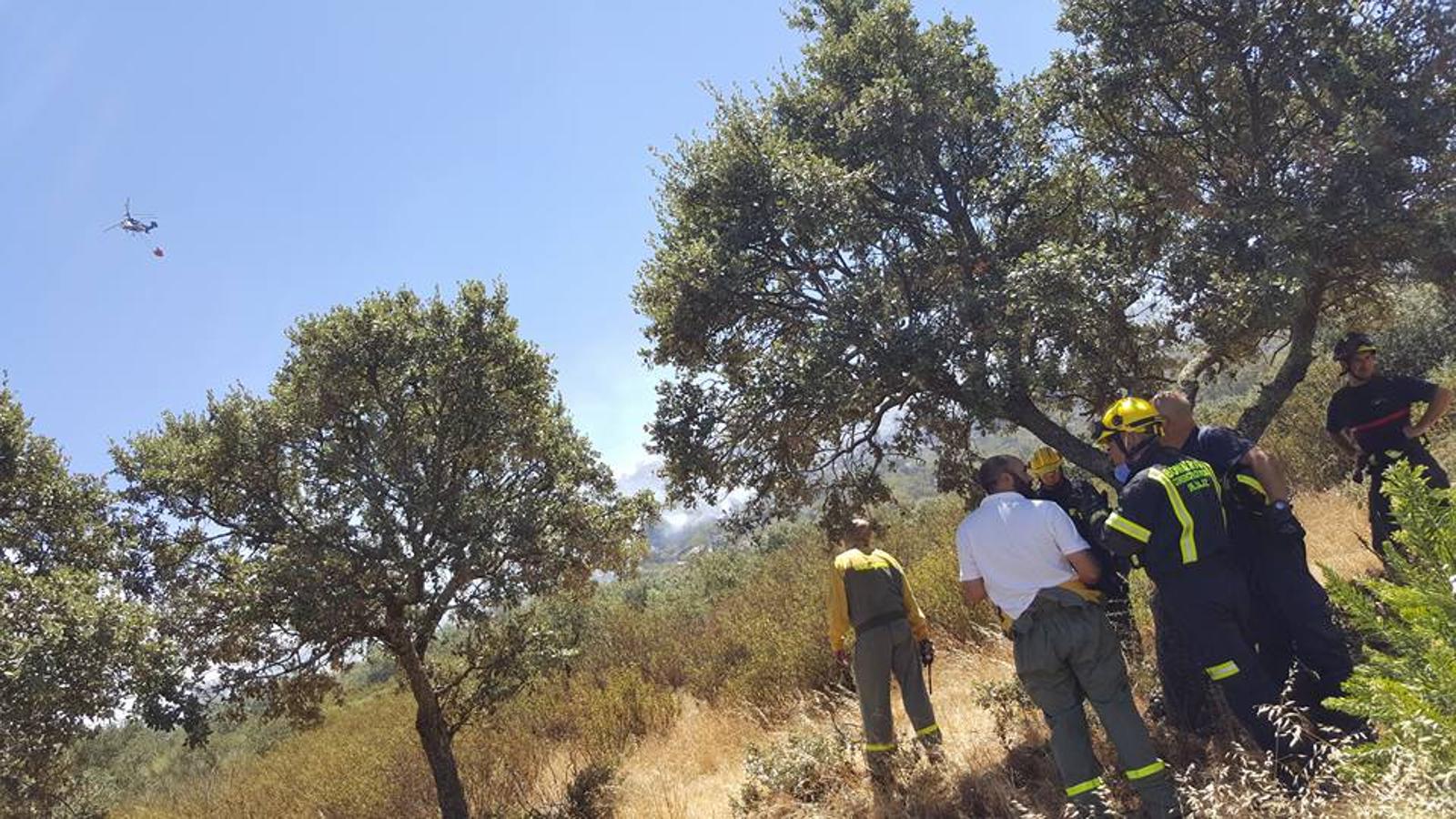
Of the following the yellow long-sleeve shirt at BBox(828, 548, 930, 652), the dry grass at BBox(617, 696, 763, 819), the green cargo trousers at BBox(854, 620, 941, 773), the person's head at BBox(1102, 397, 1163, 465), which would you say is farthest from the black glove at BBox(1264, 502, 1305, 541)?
the dry grass at BBox(617, 696, 763, 819)

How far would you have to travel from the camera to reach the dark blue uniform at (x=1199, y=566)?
3.59 metres

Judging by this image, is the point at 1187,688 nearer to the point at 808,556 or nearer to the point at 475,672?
the point at 475,672

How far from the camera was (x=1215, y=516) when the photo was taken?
12.0 feet

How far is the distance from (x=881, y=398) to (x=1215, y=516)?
262 centimetres

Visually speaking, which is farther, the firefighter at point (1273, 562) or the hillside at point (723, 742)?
the hillside at point (723, 742)

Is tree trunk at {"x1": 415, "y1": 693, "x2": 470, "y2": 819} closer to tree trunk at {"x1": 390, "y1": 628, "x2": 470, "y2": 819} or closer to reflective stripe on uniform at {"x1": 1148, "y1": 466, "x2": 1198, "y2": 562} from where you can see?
tree trunk at {"x1": 390, "y1": 628, "x2": 470, "y2": 819}

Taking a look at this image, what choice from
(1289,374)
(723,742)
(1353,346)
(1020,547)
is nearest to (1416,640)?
(1020,547)

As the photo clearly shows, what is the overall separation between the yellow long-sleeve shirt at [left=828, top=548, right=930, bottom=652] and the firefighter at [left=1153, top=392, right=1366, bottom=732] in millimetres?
2218

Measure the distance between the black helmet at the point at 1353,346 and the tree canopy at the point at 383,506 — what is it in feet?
21.8

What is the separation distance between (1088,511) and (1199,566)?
1.39 m

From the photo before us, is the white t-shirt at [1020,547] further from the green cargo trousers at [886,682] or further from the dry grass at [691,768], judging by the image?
the dry grass at [691,768]

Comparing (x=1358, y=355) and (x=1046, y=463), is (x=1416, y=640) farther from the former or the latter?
(x=1358, y=355)

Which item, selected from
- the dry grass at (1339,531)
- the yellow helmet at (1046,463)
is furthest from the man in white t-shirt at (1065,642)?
the dry grass at (1339,531)

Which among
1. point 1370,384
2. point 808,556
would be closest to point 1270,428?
point 808,556
